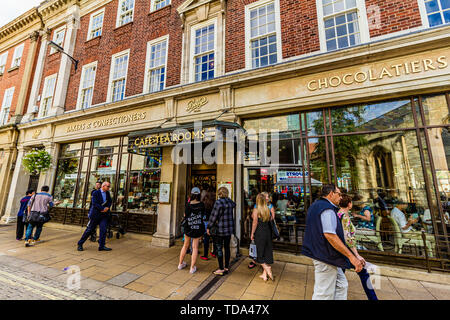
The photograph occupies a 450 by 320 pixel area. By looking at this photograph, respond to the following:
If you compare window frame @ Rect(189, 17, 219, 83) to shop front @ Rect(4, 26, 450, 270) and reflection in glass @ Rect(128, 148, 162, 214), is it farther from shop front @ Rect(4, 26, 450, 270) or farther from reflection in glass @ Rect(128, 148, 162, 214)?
reflection in glass @ Rect(128, 148, 162, 214)

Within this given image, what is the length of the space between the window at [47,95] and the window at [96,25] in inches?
143

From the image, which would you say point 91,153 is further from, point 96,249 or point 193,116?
point 193,116

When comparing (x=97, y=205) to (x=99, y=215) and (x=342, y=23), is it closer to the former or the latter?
(x=99, y=215)

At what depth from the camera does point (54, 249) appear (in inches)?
238

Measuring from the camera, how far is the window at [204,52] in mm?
7551

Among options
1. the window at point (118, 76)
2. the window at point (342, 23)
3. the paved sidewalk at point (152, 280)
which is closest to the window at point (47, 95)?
the window at point (118, 76)

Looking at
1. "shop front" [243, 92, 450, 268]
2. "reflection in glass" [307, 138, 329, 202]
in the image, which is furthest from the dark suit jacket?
"reflection in glass" [307, 138, 329, 202]

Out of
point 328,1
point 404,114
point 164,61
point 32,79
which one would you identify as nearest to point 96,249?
point 164,61

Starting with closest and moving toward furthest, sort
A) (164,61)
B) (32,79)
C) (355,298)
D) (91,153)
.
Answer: (355,298)
(164,61)
(91,153)
(32,79)

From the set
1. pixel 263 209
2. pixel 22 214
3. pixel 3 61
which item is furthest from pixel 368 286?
pixel 3 61

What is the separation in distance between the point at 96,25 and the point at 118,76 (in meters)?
4.42

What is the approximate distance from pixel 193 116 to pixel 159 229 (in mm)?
4280

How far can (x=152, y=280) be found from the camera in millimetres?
4137

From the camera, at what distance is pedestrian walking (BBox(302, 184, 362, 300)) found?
8.48 feet
